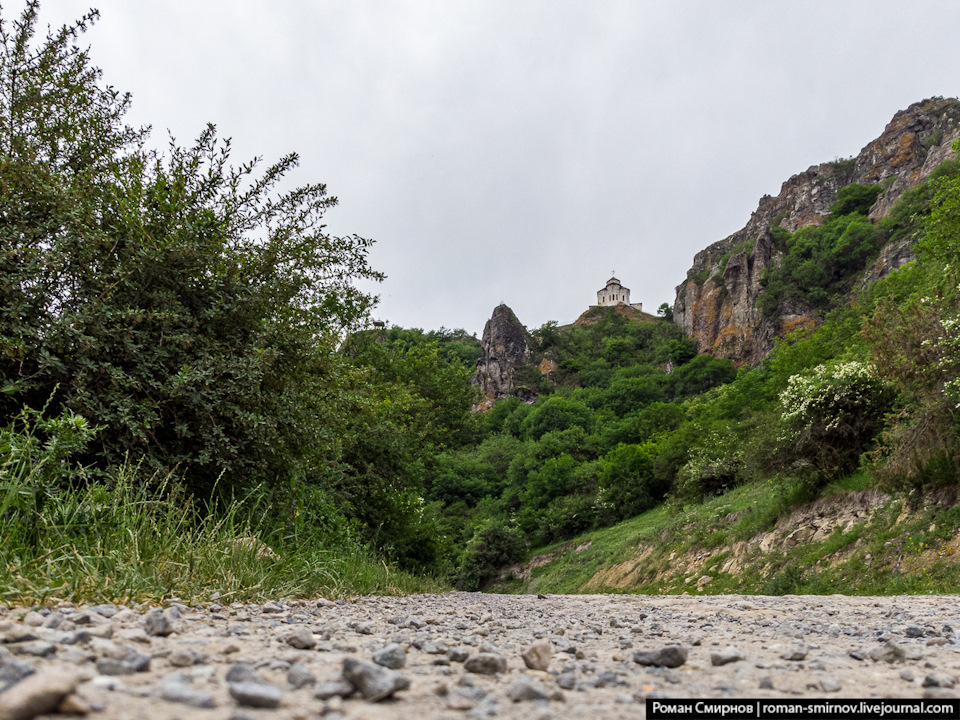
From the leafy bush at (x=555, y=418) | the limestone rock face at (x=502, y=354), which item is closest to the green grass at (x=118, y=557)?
the leafy bush at (x=555, y=418)

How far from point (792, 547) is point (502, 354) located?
80217 millimetres

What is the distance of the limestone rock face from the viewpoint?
8894 cm

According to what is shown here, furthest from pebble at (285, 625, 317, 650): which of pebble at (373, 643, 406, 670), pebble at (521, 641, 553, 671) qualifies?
pebble at (521, 641, 553, 671)

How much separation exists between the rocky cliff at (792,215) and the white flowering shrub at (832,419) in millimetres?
43685

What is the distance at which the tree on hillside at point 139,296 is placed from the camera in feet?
16.2

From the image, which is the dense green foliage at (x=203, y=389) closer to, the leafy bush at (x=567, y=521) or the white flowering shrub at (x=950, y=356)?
the white flowering shrub at (x=950, y=356)

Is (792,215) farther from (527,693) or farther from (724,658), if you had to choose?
(527,693)

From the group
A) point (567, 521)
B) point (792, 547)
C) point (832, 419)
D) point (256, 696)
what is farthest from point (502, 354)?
point (256, 696)

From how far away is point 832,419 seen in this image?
14.1m

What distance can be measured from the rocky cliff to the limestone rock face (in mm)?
26563

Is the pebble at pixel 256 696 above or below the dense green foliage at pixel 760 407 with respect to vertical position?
below

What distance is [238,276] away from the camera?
617cm

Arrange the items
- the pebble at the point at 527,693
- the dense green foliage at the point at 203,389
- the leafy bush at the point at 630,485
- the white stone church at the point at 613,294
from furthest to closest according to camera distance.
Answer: the white stone church at the point at 613,294 < the leafy bush at the point at 630,485 < the dense green foliage at the point at 203,389 < the pebble at the point at 527,693

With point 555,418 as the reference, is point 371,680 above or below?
below
